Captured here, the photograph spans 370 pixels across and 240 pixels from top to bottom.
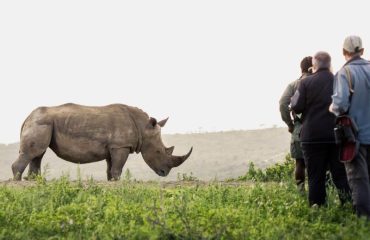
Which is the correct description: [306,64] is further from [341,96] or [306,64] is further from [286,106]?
[341,96]

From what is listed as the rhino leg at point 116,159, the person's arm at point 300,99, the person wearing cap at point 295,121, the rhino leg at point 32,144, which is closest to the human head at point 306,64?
the person wearing cap at point 295,121

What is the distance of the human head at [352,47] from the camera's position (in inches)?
364

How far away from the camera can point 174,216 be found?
322 inches

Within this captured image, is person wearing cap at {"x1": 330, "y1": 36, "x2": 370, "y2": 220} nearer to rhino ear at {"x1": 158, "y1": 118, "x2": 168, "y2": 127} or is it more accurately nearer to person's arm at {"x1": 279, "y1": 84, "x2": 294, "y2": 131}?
person's arm at {"x1": 279, "y1": 84, "x2": 294, "y2": 131}

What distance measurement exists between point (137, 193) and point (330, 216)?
285cm

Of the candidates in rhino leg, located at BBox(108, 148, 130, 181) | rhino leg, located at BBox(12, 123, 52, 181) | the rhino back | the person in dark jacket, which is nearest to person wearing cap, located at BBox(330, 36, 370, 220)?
the person in dark jacket

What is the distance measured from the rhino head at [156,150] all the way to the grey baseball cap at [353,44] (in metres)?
9.87

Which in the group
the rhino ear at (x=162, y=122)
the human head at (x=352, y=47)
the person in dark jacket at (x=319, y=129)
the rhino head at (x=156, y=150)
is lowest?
the rhino head at (x=156, y=150)

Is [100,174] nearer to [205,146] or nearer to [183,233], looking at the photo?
[205,146]

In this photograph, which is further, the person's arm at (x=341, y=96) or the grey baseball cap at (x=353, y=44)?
the grey baseball cap at (x=353, y=44)

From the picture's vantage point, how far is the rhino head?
18.8m

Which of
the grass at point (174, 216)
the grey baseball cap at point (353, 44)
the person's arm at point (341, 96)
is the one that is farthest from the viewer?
the grey baseball cap at point (353, 44)

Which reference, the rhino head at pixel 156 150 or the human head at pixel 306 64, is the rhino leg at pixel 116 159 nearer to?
the rhino head at pixel 156 150

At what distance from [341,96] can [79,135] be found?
979 centimetres
